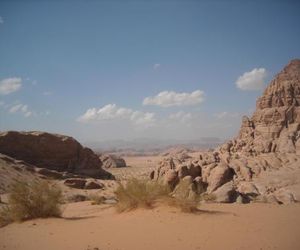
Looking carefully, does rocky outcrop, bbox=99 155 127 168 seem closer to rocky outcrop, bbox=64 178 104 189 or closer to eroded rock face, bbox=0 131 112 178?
eroded rock face, bbox=0 131 112 178

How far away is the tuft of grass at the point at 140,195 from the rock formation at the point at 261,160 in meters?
5.63

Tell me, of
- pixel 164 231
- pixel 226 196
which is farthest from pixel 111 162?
pixel 164 231

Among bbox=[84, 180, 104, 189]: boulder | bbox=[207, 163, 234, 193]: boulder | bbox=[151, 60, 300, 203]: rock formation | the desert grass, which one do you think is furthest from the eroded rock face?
the desert grass

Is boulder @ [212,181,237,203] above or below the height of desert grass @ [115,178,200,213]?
below

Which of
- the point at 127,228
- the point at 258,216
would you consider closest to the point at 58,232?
the point at 127,228

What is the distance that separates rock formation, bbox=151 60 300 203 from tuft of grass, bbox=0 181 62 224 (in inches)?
333

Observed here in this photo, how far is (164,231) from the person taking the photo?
29.9ft

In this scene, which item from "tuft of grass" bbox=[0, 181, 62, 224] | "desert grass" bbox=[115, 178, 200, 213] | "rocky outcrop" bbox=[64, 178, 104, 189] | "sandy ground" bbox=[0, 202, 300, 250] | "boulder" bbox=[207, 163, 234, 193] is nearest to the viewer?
"sandy ground" bbox=[0, 202, 300, 250]

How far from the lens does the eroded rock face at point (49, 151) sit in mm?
36594

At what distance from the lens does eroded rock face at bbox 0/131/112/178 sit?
36.6 meters

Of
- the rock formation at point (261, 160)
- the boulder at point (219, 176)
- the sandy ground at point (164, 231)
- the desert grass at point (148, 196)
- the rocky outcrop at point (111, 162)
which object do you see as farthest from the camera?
the rocky outcrop at point (111, 162)

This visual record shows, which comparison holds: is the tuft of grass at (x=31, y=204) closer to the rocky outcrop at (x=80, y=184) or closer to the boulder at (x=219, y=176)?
the boulder at (x=219, y=176)

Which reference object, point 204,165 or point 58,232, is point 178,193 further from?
point 204,165

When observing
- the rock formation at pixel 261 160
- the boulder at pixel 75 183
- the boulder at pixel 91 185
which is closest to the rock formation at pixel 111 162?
the boulder at pixel 75 183
